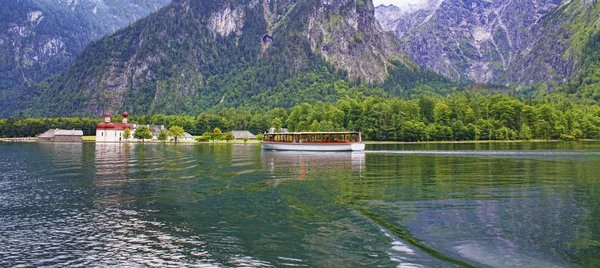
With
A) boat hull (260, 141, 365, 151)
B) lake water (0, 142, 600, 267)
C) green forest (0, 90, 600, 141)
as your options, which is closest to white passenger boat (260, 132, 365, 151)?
boat hull (260, 141, 365, 151)

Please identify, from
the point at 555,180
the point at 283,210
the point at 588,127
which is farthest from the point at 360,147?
the point at 588,127

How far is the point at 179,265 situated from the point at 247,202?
14.3 m

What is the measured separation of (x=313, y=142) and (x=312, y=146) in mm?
3398

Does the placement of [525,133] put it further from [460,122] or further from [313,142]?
[313,142]

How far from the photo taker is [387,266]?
58.5ft

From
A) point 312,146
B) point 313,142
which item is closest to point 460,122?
point 313,142

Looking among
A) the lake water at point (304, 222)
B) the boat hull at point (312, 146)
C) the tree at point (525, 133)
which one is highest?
the tree at point (525, 133)

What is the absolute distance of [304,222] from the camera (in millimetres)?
25406

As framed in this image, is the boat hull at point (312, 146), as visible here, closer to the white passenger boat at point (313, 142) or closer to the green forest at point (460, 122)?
the white passenger boat at point (313, 142)

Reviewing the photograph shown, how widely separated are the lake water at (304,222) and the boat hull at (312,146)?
202 ft

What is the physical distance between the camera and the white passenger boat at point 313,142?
354 feet

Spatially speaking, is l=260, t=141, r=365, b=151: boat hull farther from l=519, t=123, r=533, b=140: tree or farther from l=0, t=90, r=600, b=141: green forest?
l=519, t=123, r=533, b=140: tree

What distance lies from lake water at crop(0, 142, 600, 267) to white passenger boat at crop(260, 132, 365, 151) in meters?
62.7

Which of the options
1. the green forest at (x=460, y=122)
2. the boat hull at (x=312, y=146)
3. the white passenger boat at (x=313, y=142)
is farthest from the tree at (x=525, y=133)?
the boat hull at (x=312, y=146)
